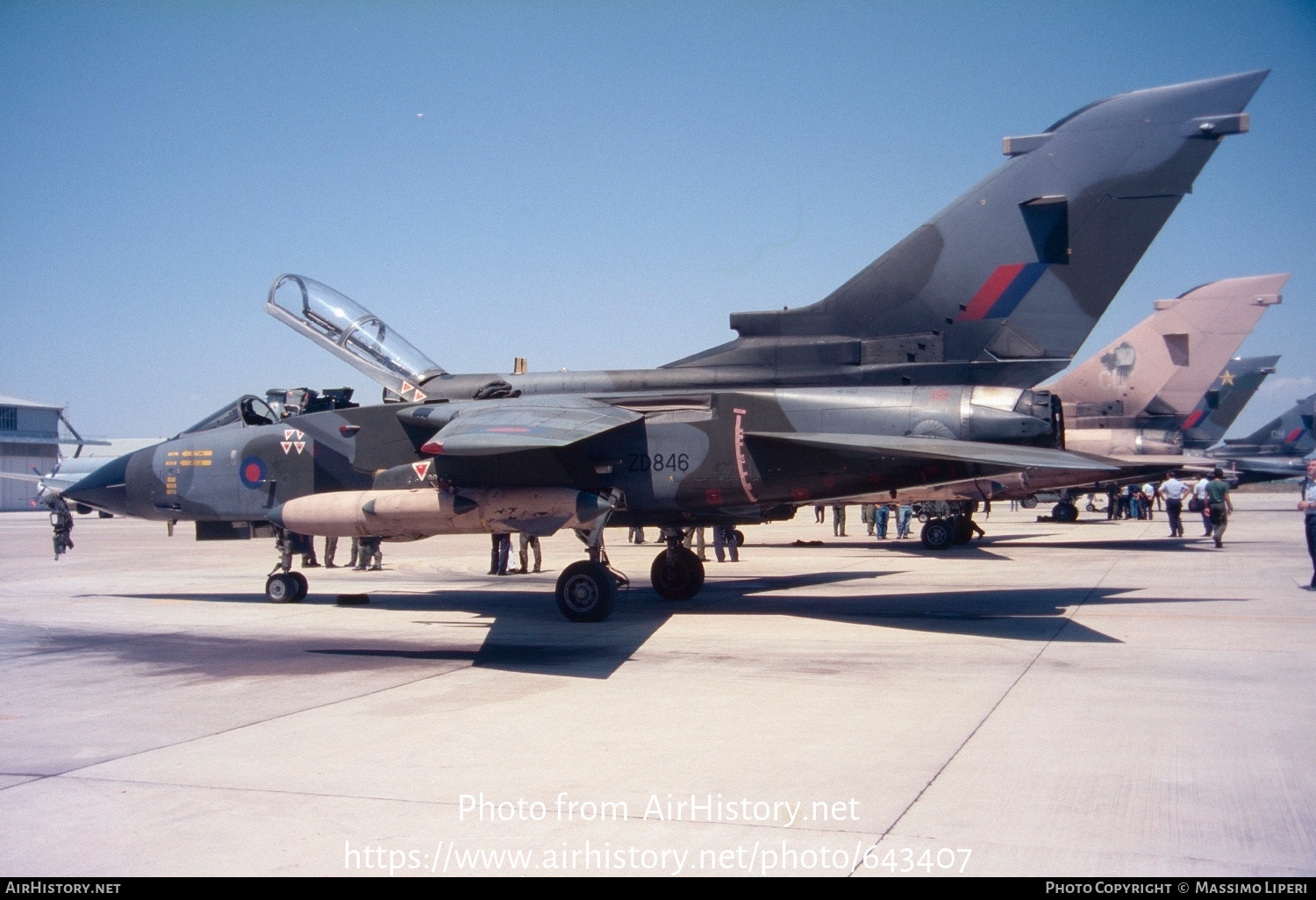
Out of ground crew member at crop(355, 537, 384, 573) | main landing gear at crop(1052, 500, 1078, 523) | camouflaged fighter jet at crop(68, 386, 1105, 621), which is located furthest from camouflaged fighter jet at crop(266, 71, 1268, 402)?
main landing gear at crop(1052, 500, 1078, 523)

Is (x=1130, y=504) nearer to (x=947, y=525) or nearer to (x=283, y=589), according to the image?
(x=947, y=525)

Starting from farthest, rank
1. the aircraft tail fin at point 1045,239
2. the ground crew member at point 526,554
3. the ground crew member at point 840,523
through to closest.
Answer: the ground crew member at point 840,523 → the ground crew member at point 526,554 → the aircraft tail fin at point 1045,239

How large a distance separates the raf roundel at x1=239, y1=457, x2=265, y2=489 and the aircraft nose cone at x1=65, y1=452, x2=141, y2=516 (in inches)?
79.9

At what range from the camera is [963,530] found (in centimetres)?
2294

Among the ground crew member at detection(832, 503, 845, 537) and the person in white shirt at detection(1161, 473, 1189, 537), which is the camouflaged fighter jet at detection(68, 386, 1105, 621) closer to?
the ground crew member at detection(832, 503, 845, 537)

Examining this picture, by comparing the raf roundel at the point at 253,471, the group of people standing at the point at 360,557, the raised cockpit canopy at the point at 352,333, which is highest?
the raised cockpit canopy at the point at 352,333

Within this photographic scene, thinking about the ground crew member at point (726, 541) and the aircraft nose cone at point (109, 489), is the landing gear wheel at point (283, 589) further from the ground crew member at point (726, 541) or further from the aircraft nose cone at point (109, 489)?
the ground crew member at point (726, 541)

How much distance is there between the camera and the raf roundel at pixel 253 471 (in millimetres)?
13266

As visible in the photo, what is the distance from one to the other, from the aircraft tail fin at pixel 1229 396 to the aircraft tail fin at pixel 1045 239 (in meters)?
34.2

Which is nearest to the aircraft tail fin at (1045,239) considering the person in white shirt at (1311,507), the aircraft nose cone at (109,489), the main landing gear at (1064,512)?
the person in white shirt at (1311,507)

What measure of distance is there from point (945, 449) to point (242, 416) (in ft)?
31.8

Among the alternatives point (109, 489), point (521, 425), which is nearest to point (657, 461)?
point (521, 425)

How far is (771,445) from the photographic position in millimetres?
10867

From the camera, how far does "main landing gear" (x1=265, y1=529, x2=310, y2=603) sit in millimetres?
13602
